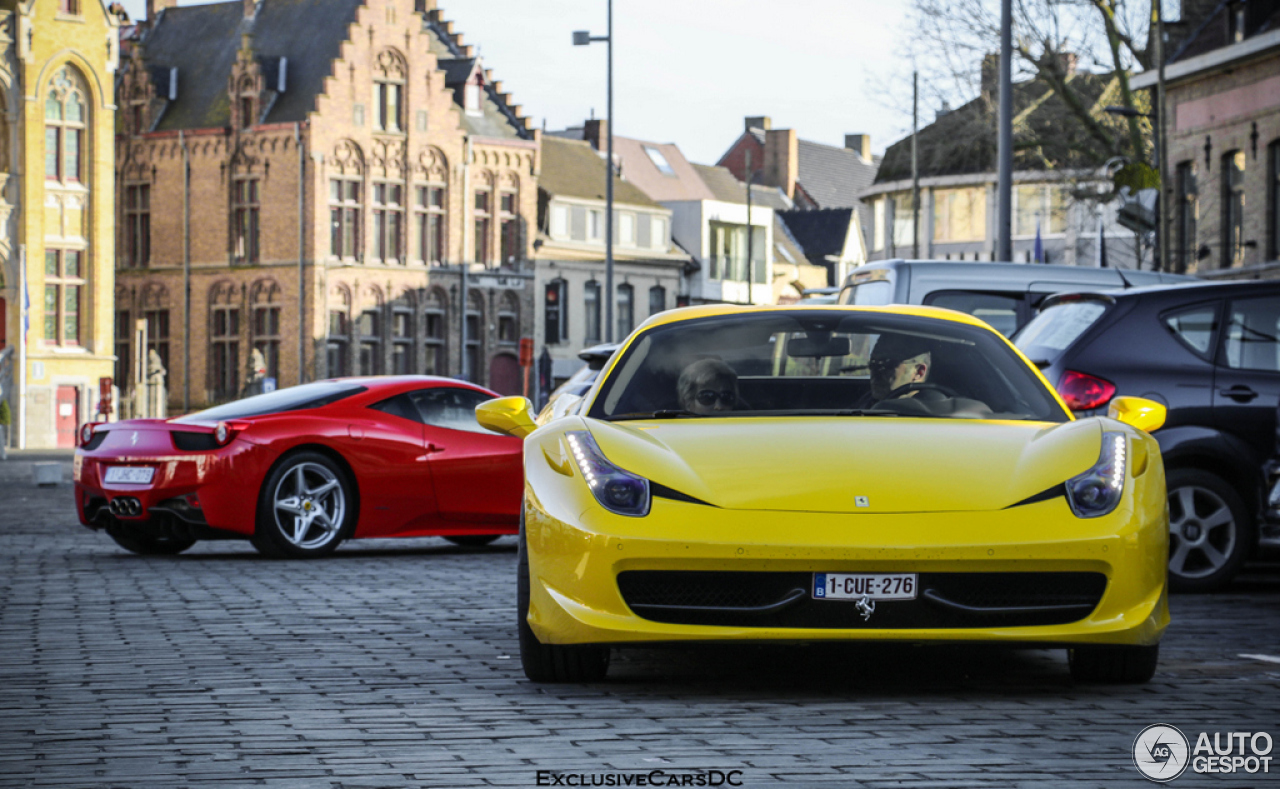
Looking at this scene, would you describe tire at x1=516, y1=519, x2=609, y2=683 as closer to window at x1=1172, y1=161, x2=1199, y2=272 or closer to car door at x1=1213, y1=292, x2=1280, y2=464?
car door at x1=1213, y1=292, x2=1280, y2=464

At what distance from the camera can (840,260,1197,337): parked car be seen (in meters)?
13.9

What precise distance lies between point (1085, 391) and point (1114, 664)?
3949 millimetres

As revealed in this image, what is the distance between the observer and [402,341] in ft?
211

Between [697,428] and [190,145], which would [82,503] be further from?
[190,145]

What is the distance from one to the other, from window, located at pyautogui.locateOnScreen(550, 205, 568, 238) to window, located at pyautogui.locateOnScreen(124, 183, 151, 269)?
50.0 feet

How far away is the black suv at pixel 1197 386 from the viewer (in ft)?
33.0

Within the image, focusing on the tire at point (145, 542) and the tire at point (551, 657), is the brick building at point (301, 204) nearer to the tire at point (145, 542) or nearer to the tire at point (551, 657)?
the tire at point (145, 542)

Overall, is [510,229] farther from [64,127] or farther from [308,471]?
[308,471]

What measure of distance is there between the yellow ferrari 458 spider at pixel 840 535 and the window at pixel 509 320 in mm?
61573

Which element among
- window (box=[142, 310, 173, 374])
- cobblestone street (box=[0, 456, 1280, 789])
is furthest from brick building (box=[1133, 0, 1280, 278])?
window (box=[142, 310, 173, 374])

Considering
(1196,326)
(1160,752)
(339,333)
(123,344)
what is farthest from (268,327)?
(1160,752)

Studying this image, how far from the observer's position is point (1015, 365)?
23.0ft

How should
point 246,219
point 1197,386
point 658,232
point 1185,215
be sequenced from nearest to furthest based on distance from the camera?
point 1197,386 < point 1185,215 < point 246,219 < point 658,232

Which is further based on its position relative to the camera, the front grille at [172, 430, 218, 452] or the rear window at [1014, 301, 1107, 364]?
the front grille at [172, 430, 218, 452]
